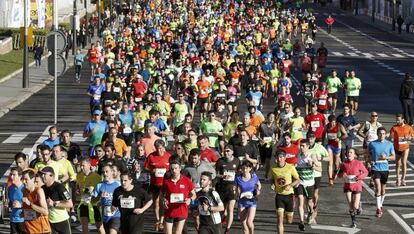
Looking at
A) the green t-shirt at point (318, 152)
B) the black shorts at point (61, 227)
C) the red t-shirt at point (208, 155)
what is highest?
the red t-shirt at point (208, 155)

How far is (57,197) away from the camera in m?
17.5

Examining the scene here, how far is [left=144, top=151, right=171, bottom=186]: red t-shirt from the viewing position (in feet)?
67.3

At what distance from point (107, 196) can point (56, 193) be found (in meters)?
0.71

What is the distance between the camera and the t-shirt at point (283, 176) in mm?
20047

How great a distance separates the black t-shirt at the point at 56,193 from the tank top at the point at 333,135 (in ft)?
32.1

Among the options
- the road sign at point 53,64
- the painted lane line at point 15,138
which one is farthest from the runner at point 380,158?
the painted lane line at point 15,138

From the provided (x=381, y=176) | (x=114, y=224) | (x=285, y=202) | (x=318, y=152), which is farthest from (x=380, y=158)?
(x=114, y=224)

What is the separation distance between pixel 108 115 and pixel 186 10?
213 ft

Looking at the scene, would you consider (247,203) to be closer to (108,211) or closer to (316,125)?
(108,211)

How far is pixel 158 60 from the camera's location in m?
41.7

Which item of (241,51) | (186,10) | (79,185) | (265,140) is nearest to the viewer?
(79,185)

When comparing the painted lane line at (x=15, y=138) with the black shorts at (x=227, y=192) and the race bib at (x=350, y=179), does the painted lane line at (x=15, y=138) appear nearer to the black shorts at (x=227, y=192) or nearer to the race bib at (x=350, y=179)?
the race bib at (x=350, y=179)

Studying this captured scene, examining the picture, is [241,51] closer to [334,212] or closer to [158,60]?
[158,60]

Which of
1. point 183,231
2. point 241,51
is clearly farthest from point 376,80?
point 183,231
